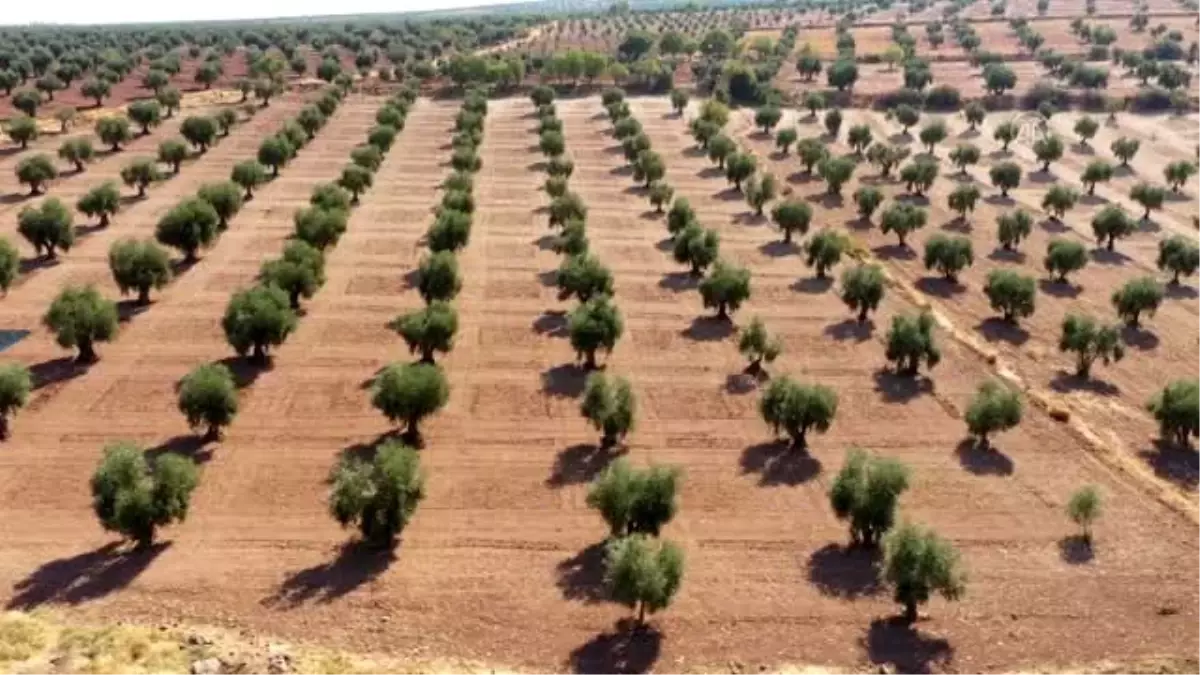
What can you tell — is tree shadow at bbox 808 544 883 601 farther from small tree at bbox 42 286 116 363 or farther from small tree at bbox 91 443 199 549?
small tree at bbox 42 286 116 363

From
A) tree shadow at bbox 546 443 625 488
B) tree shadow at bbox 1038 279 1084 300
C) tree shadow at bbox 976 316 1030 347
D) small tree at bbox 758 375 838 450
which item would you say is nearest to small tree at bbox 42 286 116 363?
tree shadow at bbox 546 443 625 488

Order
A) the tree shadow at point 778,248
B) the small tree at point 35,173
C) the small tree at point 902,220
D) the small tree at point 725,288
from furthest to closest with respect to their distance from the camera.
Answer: the small tree at point 35,173 < the small tree at point 902,220 < the tree shadow at point 778,248 < the small tree at point 725,288

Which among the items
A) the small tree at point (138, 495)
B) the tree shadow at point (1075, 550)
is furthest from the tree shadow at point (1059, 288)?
the small tree at point (138, 495)

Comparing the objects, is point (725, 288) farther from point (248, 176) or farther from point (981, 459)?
point (248, 176)

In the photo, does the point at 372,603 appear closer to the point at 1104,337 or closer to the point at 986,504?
the point at 986,504

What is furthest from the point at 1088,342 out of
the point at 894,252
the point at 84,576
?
the point at 84,576

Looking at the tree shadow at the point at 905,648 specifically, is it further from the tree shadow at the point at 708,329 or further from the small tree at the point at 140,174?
the small tree at the point at 140,174

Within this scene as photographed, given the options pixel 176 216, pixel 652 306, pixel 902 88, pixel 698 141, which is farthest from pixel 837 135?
pixel 176 216
